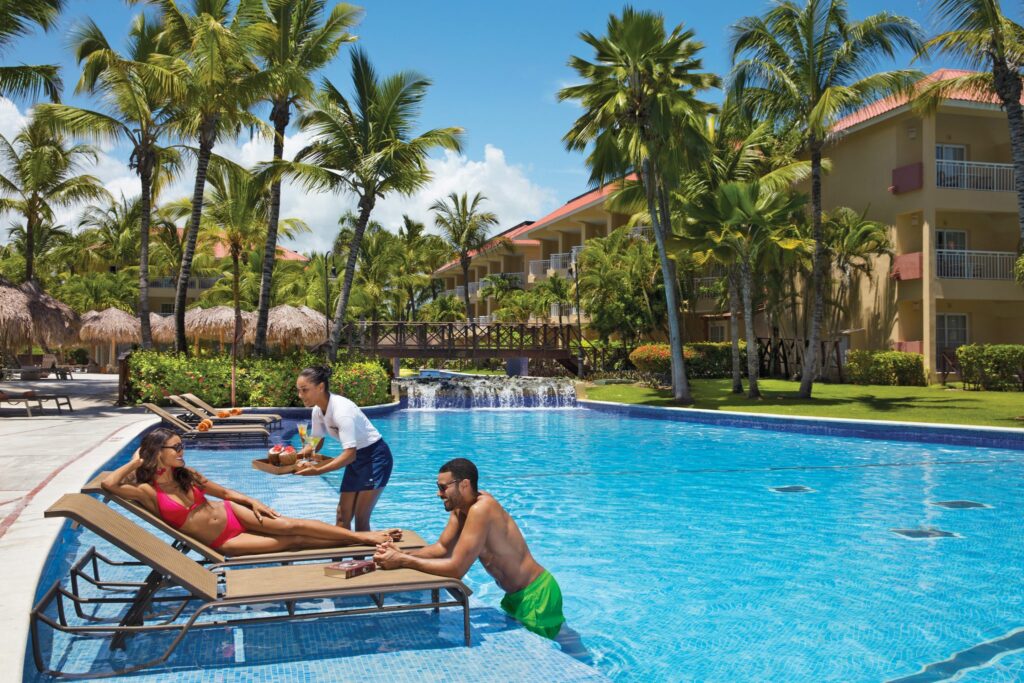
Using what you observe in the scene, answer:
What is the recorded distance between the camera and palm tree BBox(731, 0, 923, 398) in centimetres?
1941

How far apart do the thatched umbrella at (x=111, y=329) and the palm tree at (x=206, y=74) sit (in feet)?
38.1

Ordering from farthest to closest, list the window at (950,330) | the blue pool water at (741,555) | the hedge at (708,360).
→ the hedge at (708,360) → the window at (950,330) → the blue pool water at (741,555)

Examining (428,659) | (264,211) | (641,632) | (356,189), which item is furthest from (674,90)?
(428,659)

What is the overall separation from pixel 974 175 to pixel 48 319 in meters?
26.4

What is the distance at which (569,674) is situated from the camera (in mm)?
4191

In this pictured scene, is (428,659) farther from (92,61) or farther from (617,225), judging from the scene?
→ (617,225)

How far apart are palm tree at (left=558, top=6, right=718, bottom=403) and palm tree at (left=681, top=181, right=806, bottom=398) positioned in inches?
42.9

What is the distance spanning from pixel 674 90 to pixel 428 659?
1959cm

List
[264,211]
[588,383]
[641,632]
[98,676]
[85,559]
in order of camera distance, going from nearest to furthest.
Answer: [98,676] < [85,559] < [641,632] < [264,211] < [588,383]

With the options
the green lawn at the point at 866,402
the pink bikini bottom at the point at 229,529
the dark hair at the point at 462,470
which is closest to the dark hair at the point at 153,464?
the pink bikini bottom at the point at 229,529

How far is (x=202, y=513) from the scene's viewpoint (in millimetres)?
5117

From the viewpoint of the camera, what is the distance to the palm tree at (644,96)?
21047mm

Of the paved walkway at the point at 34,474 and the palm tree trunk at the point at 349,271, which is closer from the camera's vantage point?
the paved walkway at the point at 34,474

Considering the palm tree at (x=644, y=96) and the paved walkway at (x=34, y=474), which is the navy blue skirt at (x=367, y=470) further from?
the palm tree at (x=644, y=96)
